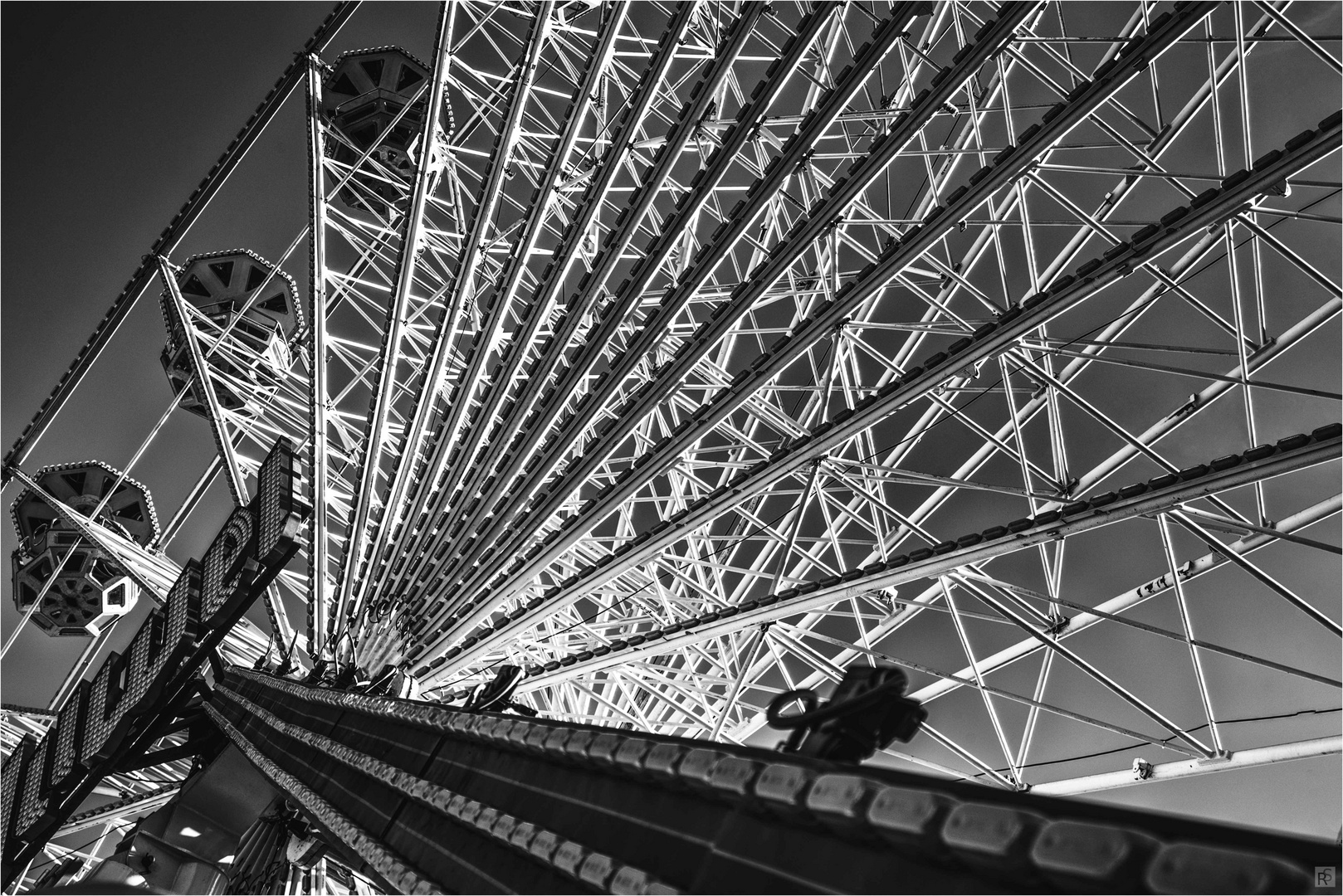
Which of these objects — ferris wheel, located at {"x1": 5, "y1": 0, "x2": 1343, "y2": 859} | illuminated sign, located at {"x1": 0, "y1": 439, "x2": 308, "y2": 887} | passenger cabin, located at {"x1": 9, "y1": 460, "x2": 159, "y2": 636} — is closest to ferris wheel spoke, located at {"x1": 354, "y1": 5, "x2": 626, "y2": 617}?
ferris wheel, located at {"x1": 5, "y1": 0, "x2": 1343, "y2": 859}

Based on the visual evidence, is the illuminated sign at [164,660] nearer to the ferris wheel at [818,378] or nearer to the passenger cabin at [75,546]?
the ferris wheel at [818,378]

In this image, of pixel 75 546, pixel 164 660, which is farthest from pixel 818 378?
pixel 75 546

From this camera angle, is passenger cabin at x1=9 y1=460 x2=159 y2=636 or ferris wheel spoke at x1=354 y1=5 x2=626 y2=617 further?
passenger cabin at x1=9 y1=460 x2=159 y2=636

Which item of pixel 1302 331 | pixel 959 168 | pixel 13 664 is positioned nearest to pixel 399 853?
pixel 1302 331

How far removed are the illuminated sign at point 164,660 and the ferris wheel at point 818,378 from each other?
206 centimetres

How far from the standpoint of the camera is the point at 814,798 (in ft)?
6.77

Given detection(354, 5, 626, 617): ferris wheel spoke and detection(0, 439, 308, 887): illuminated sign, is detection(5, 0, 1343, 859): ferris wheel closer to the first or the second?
detection(354, 5, 626, 617): ferris wheel spoke

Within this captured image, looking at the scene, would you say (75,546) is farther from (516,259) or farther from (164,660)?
(516,259)

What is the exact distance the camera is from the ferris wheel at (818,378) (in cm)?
1081

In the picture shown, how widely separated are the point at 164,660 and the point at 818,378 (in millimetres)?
12720

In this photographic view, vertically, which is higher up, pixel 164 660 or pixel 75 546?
pixel 164 660

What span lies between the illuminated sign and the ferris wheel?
206 cm

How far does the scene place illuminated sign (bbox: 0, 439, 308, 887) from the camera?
11367mm

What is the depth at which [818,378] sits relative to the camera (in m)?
19.3
